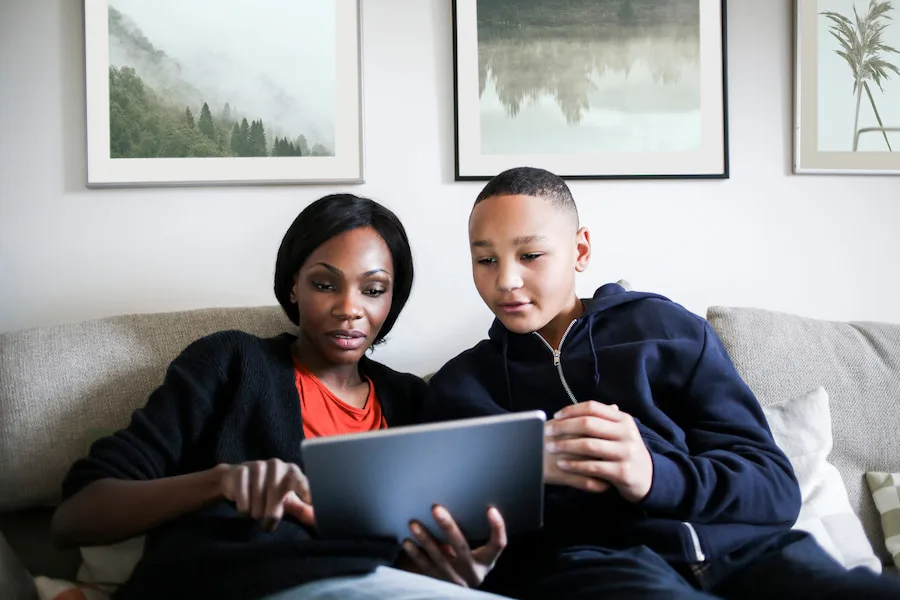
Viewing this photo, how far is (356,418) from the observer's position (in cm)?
142

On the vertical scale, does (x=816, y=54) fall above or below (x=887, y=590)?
above

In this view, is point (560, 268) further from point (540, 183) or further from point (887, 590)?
point (887, 590)

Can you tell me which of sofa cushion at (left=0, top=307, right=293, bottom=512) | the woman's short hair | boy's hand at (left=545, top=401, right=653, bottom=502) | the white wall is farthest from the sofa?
boy's hand at (left=545, top=401, right=653, bottom=502)

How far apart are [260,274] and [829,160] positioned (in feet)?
5.06

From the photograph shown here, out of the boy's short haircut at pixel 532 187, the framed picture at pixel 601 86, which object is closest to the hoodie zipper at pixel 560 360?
the boy's short haircut at pixel 532 187

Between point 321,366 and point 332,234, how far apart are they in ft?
0.84

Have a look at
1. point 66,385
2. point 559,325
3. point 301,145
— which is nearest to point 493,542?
point 559,325

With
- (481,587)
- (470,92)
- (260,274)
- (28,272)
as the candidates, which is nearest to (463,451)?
(481,587)

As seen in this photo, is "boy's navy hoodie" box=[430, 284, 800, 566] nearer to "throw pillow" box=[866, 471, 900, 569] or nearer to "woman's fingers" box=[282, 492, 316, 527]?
"woman's fingers" box=[282, 492, 316, 527]

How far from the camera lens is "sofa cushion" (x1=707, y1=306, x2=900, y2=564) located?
160cm

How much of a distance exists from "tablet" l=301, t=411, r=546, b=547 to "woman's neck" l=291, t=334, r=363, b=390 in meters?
0.47

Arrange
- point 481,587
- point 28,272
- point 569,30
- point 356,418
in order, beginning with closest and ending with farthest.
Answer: point 481,587, point 356,418, point 28,272, point 569,30

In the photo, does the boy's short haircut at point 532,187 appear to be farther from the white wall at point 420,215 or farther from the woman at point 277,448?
the white wall at point 420,215

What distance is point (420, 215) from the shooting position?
1.93 metres
